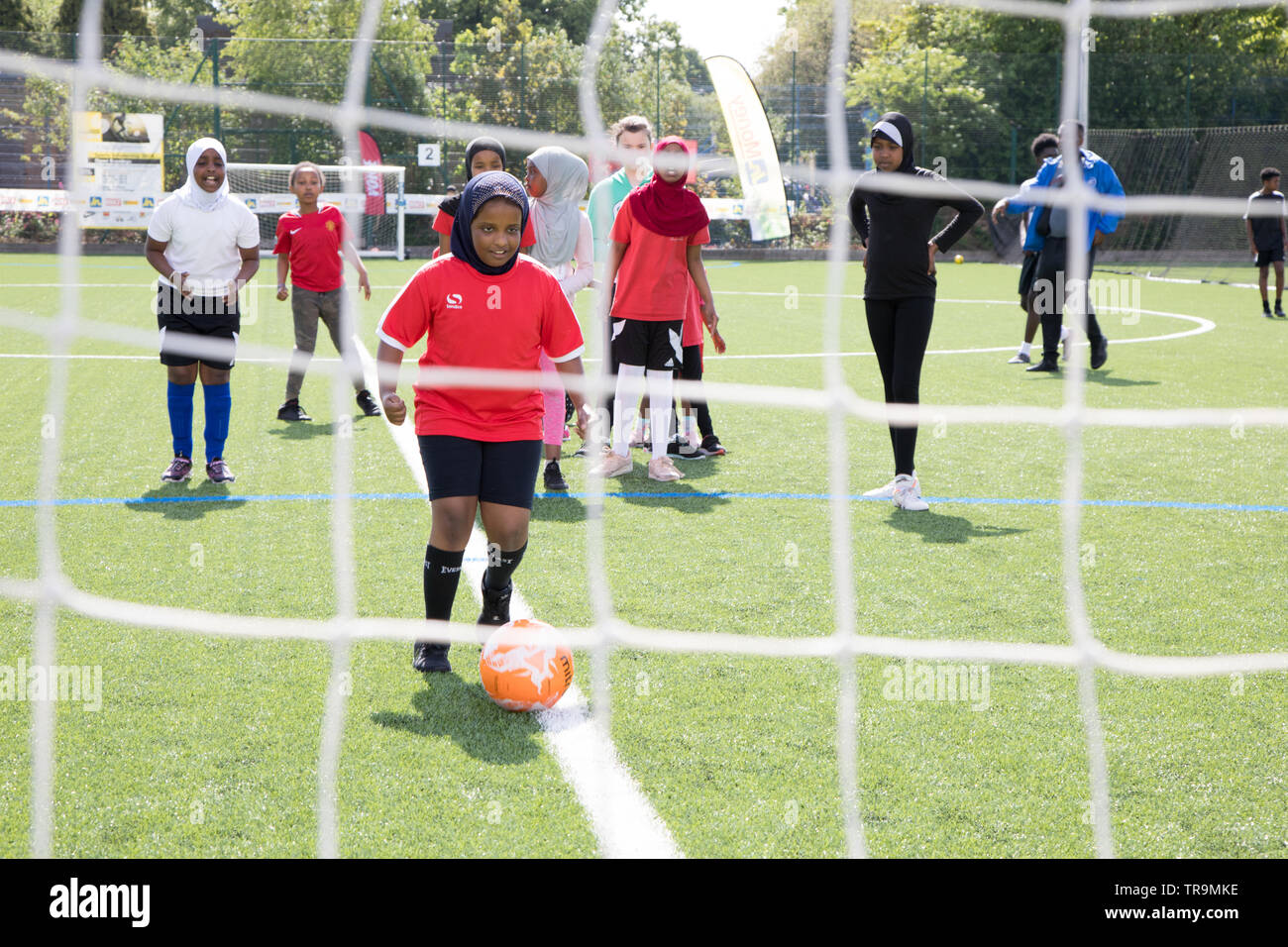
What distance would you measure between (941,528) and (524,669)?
8.72 feet

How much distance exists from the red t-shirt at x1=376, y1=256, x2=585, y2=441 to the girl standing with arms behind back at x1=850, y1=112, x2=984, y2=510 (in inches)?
92.3

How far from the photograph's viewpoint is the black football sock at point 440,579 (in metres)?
3.83

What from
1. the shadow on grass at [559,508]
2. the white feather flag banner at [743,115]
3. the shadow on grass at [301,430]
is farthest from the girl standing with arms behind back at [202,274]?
the white feather flag banner at [743,115]

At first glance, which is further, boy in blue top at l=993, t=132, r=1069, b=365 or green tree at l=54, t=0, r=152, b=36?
green tree at l=54, t=0, r=152, b=36

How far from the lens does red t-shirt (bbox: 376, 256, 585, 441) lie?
146 inches

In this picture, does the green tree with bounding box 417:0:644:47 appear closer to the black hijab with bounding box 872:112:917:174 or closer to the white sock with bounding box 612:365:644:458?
the white sock with bounding box 612:365:644:458

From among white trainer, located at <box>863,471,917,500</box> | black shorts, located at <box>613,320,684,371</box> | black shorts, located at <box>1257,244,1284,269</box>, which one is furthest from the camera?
black shorts, located at <box>1257,244,1284,269</box>

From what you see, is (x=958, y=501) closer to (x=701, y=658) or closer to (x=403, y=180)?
(x=701, y=658)

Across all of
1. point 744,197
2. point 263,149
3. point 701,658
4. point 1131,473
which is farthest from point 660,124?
point 701,658

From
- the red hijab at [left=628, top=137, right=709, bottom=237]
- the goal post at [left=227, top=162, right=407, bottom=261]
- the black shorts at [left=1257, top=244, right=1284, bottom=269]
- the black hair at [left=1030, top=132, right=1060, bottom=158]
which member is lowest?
the red hijab at [left=628, top=137, right=709, bottom=237]

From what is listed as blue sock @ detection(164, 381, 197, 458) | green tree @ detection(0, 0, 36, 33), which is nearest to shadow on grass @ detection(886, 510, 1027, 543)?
blue sock @ detection(164, 381, 197, 458)

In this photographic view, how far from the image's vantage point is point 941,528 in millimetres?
5570

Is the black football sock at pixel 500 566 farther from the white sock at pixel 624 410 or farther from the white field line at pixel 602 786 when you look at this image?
the white sock at pixel 624 410
